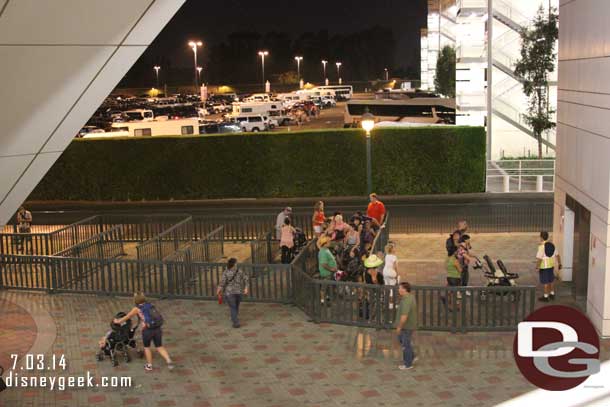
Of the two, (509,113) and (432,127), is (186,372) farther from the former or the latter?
(509,113)

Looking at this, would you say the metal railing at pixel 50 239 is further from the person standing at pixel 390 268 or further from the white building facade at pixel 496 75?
the white building facade at pixel 496 75

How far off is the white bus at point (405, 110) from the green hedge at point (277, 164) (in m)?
21.1

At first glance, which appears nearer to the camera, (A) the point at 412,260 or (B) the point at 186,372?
(B) the point at 186,372

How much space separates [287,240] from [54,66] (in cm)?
1029

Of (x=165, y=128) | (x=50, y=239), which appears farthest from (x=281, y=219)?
(x=165, y=128)

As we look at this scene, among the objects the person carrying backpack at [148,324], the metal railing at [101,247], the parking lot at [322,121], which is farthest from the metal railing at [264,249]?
the parking lot at [322,121]

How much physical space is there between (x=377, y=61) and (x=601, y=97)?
170m

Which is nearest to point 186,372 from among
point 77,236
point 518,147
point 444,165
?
point 77,236

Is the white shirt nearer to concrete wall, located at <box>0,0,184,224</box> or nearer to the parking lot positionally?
concrete wall, located at <box>0,0,184,224</box>

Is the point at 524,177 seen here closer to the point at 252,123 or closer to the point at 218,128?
the point at 218,128

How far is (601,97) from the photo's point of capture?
558 inches

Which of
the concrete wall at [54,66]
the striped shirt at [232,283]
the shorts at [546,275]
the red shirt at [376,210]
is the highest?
the concrete wall at [54,66]

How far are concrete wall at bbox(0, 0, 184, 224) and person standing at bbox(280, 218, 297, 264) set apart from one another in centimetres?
844

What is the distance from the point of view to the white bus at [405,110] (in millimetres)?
53844
